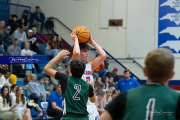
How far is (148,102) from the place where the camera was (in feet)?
5.28

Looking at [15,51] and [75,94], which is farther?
[15,51]

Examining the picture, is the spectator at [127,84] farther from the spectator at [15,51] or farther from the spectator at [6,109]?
the spectator at [15,51]

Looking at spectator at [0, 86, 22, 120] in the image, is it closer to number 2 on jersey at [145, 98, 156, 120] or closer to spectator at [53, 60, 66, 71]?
spectator at [53, 60, 66, 71]

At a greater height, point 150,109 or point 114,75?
point 150,109

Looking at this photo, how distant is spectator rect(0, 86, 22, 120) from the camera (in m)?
7.12

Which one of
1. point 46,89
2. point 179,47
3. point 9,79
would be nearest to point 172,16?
point 179,47

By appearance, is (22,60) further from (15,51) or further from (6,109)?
(6,109)

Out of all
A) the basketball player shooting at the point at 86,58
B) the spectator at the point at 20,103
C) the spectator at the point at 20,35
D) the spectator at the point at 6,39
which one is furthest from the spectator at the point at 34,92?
the basketball player shooting at the point at 86,58

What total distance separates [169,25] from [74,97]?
11928 millimetres

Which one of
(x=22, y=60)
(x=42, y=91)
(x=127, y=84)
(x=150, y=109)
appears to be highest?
(x=150, y=109)

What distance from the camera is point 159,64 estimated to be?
159cm

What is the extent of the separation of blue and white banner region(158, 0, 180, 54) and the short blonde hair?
492 inches

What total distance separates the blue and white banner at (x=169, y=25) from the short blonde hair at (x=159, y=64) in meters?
12.5

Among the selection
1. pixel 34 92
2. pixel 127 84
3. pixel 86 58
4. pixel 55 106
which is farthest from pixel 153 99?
pixel 34 92
